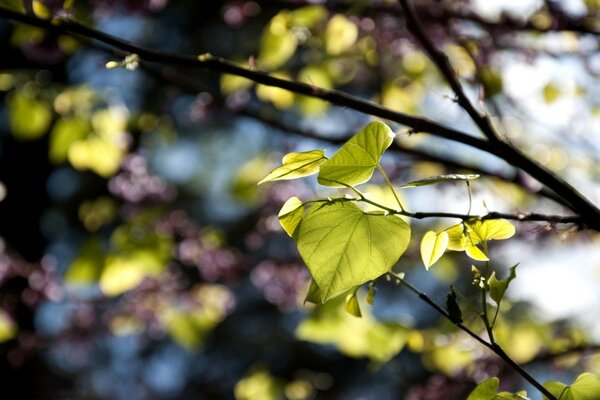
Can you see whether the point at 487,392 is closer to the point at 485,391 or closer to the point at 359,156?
the point at 485,391

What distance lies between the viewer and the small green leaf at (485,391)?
52cm

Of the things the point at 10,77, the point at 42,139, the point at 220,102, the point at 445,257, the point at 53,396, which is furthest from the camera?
the point at 42,139

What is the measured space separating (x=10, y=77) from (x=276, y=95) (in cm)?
63

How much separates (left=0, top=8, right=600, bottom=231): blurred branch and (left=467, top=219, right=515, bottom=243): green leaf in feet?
0.15

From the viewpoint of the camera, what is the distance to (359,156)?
53cm

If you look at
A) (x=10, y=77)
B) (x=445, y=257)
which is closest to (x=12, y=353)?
(x=10, y=77)

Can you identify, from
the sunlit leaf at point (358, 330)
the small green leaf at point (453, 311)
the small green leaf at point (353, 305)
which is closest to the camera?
the small green leaf at point (453, 311)

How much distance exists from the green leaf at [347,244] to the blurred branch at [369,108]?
94 mm

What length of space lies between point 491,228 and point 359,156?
124 millimetres

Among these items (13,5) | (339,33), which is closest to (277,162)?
(339,33)

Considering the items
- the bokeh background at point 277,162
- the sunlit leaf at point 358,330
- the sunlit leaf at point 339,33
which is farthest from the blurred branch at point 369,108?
the sunlit leaf at point 339,33

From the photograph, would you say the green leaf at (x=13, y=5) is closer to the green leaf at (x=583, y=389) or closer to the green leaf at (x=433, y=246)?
the green leaf at (x=433, y=246)

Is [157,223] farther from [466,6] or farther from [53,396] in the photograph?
[53,396]

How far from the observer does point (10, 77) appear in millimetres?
1545
